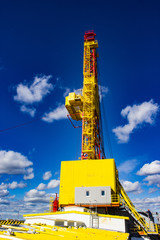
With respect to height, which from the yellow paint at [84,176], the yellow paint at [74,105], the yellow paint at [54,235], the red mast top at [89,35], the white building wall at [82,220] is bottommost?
the white building wall at [82,220]

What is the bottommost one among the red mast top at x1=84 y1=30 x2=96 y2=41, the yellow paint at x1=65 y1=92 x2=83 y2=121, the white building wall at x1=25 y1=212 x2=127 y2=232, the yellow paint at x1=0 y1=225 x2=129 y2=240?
the white building wall at x1=25 y1=212 x2=127 y2=232

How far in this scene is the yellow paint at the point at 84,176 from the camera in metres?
30.2

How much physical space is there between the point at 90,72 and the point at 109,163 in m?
22.9

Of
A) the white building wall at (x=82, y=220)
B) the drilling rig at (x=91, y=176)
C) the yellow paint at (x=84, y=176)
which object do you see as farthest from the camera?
the yellow paint at (x=84, y=176)

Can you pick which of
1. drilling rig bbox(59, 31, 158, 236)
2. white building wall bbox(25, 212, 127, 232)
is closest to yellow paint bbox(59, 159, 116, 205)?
drilling rig bbox(59, 31, 158, 236)

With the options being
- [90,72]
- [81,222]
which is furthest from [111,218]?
[90,72]

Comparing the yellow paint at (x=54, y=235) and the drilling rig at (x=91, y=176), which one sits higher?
the drilling rig at (x=91, y=176)

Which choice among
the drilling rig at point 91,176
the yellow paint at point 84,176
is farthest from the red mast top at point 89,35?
the yellow paint at point 84,176

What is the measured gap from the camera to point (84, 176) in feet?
103

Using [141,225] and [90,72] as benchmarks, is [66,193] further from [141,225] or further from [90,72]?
[90,72]

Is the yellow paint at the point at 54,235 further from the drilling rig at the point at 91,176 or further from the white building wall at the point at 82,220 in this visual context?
the drilling rig at the point at 91,176

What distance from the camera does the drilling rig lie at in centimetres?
2741

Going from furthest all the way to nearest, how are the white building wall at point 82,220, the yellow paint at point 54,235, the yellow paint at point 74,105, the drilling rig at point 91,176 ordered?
1. the yellow paint at point 74,105
2. the drilling rig at point 91,176
3. the white building wall at point 82,220
4. the yellow paint at point 54,235

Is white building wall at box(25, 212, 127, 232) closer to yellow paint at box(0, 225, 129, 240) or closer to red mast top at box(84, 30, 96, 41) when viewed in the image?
yellow paint at box(0, 225, 129, 240)
